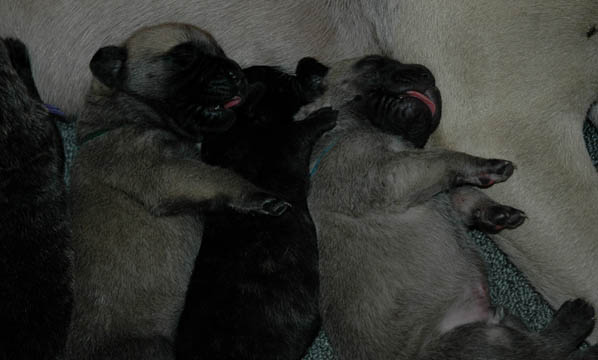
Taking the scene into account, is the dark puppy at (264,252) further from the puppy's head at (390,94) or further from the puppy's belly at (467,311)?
the puppy's belly at (467,311)

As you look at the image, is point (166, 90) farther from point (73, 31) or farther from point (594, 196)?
point (594, 196)

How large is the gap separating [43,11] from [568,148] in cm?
169

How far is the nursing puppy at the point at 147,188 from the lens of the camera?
7.92 feet

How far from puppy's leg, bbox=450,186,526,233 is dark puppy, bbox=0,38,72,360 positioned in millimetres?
1256

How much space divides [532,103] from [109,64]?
1.29 m

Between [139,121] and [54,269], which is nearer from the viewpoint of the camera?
[54,269]

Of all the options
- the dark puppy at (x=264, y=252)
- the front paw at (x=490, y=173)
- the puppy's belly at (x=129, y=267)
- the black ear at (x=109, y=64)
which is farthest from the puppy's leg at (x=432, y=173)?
the black ear at (x=109, y=64)

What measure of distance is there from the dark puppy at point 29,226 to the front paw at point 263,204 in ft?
1.96

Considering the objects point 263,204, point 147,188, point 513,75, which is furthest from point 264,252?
point 513,75

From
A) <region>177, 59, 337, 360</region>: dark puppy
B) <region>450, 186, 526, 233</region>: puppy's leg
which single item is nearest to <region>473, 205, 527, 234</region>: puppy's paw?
<region>450, 186, 526, 233</region>: puppy's leg

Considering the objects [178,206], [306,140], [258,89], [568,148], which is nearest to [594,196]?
[568,148]

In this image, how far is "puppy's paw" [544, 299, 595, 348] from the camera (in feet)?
7.92

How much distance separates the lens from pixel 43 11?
2600 millimetres

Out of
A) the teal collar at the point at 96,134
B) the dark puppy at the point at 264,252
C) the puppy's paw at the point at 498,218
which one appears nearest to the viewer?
the dark puppy at the point at 264,252
